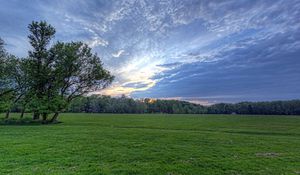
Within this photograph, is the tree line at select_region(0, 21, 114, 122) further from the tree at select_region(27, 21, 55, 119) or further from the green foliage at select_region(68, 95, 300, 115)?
the green foliage at select_region(68, 95, 300, 115)

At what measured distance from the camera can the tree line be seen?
146ft

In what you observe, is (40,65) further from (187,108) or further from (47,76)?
(187,108)

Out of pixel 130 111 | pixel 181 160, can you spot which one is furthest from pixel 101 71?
pixel 130 111

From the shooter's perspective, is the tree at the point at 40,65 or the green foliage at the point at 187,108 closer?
the tree at the point at 40,65

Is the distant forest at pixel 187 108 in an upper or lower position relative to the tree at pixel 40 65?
lower

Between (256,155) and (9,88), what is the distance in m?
46.7

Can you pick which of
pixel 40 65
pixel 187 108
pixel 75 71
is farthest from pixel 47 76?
pixel 187 108

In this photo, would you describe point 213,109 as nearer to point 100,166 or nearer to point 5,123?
point 5,123

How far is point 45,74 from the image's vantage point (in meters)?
46.2

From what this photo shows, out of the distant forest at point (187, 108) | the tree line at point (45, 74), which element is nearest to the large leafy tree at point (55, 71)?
the tree line at point (45, 74)

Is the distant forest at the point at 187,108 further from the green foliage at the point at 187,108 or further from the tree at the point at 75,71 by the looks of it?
the tree at the point at 75,71

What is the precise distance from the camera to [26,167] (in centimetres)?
1080

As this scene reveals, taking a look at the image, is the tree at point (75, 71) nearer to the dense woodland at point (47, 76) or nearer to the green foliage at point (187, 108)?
the dense woodland at point (47, 76)

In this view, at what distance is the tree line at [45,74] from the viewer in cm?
4456
